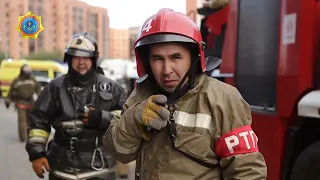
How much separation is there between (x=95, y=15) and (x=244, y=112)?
2525 millimetres

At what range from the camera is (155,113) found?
5.80 feet

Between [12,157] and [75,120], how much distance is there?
17.2 ft

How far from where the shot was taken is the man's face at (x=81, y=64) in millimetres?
3395

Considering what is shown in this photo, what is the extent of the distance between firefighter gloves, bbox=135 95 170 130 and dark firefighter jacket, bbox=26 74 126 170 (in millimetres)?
1515

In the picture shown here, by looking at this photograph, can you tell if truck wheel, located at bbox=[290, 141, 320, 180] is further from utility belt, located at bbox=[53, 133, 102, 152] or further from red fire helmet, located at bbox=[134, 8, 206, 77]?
red fire helmet, located at bbox=[134, 8, 206, 77]

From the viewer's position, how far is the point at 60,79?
3434mm

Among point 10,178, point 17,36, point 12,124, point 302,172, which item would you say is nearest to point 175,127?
point 302,172

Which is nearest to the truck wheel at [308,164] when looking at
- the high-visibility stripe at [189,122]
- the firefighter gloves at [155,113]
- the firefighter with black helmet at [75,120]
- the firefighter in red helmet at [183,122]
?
the firefighter with black helmet at [75,120]

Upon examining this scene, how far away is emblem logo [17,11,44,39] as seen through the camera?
277 cm

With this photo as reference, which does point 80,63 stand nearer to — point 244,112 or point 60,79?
point 60,79

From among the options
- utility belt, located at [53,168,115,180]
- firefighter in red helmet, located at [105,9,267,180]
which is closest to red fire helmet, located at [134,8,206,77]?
firefighter in red helmet, located at [105,9,267,180]

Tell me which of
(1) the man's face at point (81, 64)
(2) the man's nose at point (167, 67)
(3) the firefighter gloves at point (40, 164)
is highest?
(2) the man's nose at point (167, 67)

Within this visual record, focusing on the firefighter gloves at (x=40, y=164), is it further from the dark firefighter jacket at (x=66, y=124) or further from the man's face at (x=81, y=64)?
the man's face at (x=81, y=64)

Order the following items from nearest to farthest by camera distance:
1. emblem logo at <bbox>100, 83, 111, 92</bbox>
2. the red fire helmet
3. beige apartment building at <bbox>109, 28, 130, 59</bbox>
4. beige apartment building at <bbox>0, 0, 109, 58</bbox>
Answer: the red fire helmet < beige apartment building at <bbox>0, 0, 109, 58</bbox> < emblem logo at <bbox>100, 83, 111, 92</bbox> < beige apartment building at <bbox>109, 28, 130, 59</bbox>
